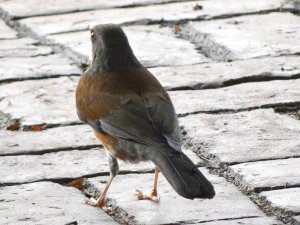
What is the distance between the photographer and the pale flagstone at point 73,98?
6.70 meters

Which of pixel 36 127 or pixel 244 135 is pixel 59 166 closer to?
pixel 36 127

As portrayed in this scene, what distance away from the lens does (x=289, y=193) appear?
5.27 m

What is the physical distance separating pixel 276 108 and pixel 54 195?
188cm

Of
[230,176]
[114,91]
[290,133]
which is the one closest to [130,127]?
[114,91]

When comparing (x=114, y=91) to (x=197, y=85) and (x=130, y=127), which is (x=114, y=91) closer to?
(x=130, y=127)

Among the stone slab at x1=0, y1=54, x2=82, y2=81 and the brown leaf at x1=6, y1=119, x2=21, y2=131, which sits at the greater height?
the stone slab at x1=0, y1=54, x2=82, y2=81

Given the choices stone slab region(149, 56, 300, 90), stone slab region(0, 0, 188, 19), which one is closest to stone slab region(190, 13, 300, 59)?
stone slab region(149, 56, 300, 90)

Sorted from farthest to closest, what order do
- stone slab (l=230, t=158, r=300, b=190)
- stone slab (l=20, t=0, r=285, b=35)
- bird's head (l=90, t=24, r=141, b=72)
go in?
stone slab (l=20, t=0, r=285, b=35) → bird's head (l=90, t=24, r=141, b=72) → stone slab (l=230, t=158, r=300, b=190)

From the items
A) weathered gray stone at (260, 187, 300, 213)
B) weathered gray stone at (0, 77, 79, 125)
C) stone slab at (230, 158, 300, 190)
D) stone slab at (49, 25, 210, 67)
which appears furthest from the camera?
stone slab at (49, 25, 210, 67)

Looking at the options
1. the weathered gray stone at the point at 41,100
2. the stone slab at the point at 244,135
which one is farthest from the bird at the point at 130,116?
the weathered gray stone at the point at 41,100

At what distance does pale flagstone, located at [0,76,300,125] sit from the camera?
22.0 feet

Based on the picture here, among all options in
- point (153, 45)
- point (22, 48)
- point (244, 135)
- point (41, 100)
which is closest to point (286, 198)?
point (244, 135)

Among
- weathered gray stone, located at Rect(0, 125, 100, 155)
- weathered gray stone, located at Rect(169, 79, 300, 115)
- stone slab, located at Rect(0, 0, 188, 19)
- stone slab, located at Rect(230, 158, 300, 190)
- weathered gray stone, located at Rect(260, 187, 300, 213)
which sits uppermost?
stone slab, located at Rect(0, 0, 188, 19)

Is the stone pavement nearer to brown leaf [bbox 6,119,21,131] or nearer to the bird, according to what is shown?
brown leaf [bbox 6,119,21,131]
